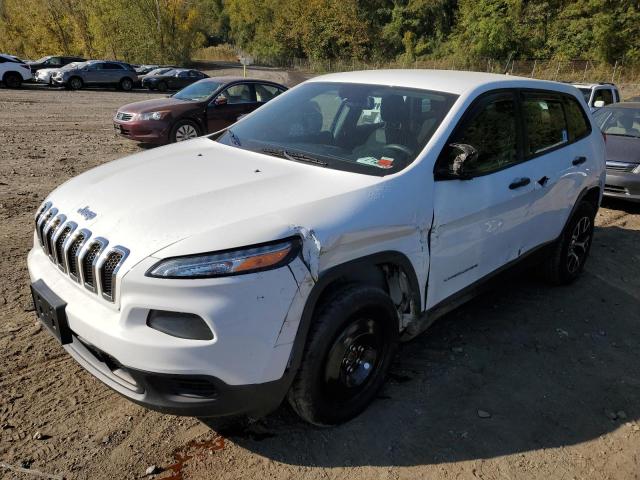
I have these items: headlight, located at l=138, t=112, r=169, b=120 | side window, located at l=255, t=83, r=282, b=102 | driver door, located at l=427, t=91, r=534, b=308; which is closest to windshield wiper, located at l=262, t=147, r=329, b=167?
driver door, located at l=427, t=91, r=534, b=308

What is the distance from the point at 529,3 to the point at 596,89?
133ft

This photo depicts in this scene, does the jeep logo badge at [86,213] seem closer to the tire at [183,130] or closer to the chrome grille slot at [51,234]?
the chrome grille slot at [51,234]

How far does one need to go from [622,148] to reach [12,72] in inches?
1012

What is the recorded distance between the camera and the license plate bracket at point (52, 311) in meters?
2.45

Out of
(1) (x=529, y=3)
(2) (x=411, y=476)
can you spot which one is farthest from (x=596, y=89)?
(1) (x=529, y=3)

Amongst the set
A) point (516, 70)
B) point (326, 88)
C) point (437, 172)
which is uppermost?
point (326, 88)

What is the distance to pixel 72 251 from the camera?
8.18 ft

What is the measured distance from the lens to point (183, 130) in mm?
10523

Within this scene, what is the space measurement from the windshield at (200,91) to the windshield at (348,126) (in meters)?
7.56

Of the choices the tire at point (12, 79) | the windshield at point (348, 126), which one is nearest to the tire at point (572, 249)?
the windshield at point (348, 126)

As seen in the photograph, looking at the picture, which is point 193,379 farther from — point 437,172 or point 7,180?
point 7,180

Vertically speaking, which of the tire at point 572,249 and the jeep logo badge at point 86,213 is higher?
the jeep logo badge at point 86,213

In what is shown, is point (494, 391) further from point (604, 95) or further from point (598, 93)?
point (604, 95)

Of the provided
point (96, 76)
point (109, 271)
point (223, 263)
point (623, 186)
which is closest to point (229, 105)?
point (623, 186)
